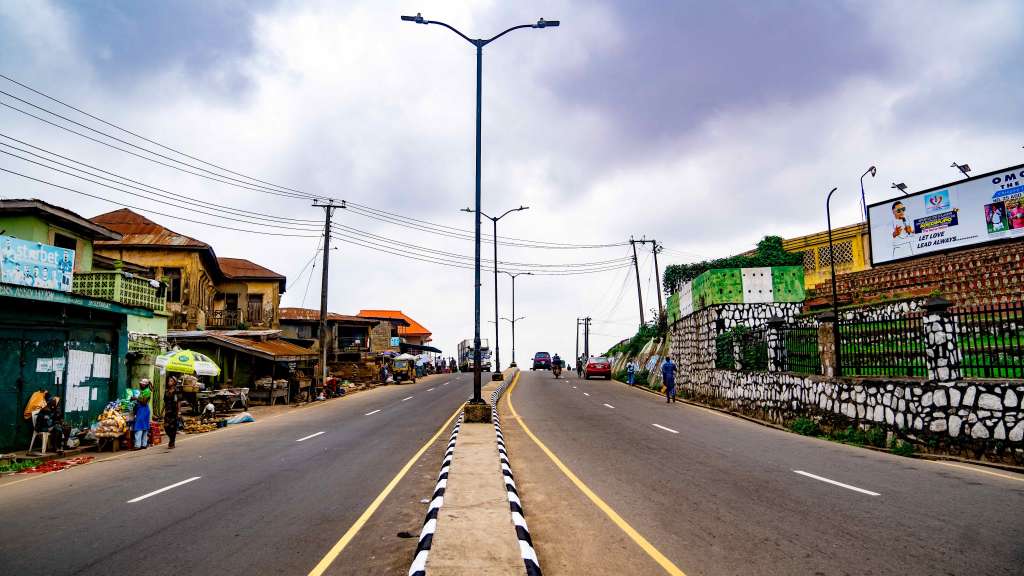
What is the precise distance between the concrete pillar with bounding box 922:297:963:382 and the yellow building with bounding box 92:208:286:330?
35.0 m

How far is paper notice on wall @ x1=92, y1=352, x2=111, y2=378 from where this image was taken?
20.7m

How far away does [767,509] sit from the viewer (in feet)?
25.6

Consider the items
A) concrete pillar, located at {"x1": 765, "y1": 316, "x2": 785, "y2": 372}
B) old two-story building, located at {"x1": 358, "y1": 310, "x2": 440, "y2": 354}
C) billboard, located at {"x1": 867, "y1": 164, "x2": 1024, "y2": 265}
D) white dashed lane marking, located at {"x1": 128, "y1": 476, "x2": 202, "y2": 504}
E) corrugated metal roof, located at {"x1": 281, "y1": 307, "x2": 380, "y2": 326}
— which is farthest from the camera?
old two-story building, located at {"x1": 358, "y1": 310, "x2": 440, "y2": 354}

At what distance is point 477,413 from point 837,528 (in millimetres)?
13005

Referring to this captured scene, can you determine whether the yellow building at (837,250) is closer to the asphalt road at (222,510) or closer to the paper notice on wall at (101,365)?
the asphalt road at (222,510)

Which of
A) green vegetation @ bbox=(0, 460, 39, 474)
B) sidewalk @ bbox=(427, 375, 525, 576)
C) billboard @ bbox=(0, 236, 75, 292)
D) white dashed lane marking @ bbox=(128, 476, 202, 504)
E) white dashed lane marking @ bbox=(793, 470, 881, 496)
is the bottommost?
green vegetation @ bbox=(0, 460, 39, 474)

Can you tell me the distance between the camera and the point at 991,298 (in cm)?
2173

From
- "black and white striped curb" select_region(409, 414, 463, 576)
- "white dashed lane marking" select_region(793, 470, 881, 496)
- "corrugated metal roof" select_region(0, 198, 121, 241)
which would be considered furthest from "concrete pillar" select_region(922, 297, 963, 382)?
"corrugated metal roof" select_region(0, 198, 121, 241)

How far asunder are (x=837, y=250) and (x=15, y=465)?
126 feet

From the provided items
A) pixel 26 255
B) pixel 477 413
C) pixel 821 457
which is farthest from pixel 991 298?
pixel 26 255

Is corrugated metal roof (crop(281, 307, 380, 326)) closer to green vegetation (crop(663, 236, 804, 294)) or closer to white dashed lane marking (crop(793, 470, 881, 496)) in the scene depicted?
green vegetation (crop(663, 236, 804, 294))

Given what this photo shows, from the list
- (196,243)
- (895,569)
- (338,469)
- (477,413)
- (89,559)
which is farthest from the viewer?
(196,243)

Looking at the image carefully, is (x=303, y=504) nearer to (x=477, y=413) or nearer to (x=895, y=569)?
(x=895, y=569)

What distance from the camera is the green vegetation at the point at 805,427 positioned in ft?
54.0
